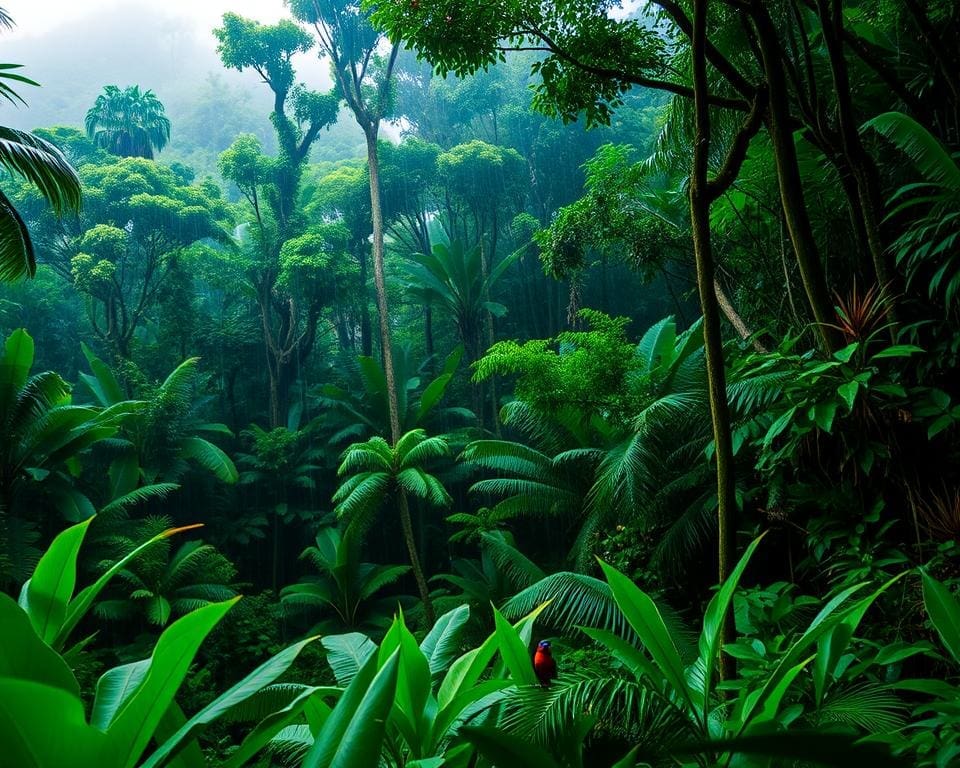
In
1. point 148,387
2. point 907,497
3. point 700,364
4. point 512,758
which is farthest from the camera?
point 148,387

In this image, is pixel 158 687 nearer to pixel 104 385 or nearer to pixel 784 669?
pixel 784 669

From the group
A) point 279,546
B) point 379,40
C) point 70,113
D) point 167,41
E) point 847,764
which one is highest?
point 167,41

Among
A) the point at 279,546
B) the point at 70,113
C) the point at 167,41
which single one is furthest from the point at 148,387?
the point at 167,41

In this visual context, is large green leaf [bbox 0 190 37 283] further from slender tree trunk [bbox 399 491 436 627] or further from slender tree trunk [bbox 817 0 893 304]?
slender tree trunk [bbox 399 491 436 627]

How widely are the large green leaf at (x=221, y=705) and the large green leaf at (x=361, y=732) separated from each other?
143 millimetres

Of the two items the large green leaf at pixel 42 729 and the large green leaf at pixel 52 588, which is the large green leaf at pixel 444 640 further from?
the large green leaf at pixel 42 729

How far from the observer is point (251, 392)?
1588 centimetres

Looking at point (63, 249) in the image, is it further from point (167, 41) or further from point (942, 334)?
point (167, 41)

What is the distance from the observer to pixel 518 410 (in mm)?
7742

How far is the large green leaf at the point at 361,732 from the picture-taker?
86 cm

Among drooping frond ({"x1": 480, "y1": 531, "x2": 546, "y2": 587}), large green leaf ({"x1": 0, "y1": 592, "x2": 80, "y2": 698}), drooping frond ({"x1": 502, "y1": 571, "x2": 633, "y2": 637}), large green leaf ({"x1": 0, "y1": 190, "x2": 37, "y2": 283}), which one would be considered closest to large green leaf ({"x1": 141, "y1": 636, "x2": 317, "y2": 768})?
large green leaf ({"x1": 0, "y1": 592, "x2": 80, "y2": 698})

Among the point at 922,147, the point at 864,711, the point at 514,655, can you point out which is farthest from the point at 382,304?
the point at 864,711

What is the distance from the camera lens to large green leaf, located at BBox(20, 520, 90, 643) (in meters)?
1.47

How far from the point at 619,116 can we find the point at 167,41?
3129 cm
